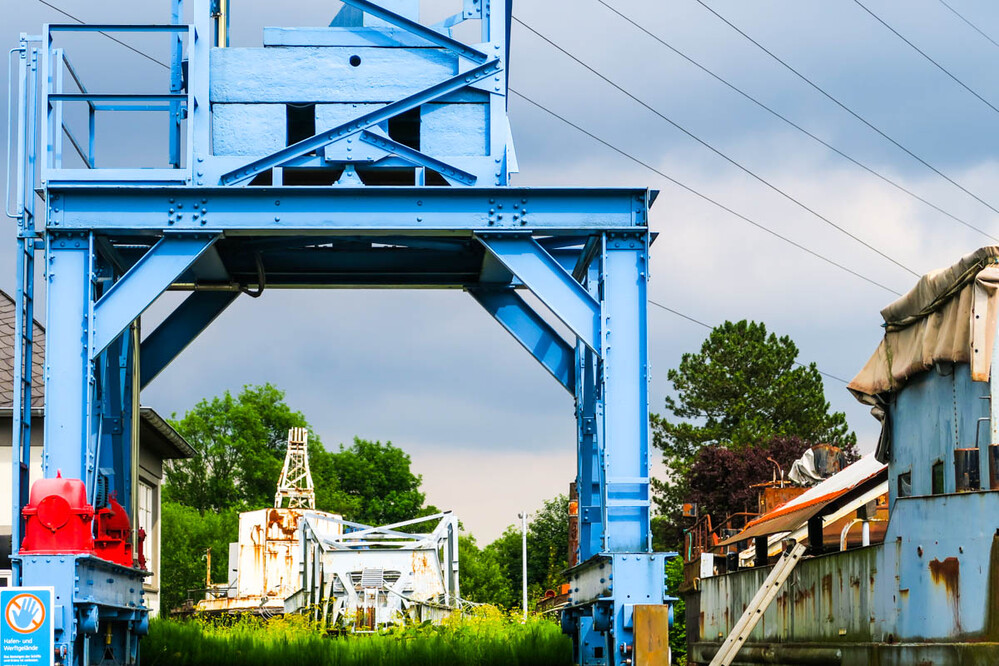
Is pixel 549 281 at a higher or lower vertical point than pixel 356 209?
lower

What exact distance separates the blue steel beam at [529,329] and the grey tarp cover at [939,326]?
405 centimetres

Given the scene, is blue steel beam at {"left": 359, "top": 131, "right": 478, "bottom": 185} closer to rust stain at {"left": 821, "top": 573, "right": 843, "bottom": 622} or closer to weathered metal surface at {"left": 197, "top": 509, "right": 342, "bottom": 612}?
rust stain at {"left": 821, "top": 573, "right": 843, "bottom": 622}

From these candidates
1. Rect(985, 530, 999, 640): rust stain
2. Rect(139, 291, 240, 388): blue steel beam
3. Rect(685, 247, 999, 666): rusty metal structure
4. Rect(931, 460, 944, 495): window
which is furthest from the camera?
Rect(139, 291, 240, 388): blue steel beam

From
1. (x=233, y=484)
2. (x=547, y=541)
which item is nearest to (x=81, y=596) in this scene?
(x=233, y=484)

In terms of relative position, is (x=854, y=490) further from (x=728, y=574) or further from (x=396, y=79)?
→ (x=396, y=79)

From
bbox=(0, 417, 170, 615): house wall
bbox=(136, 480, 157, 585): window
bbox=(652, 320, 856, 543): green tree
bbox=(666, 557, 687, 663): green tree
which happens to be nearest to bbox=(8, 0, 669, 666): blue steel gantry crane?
bbox=(0, 417, 170, 615): house wall

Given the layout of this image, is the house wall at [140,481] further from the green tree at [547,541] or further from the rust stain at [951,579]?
the green tree at [547,541]

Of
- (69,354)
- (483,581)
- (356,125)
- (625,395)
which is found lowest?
(483,581)

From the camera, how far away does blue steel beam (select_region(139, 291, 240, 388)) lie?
61.5ft

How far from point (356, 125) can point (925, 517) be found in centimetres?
772

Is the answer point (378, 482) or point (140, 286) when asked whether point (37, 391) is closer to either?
point (140, 286)

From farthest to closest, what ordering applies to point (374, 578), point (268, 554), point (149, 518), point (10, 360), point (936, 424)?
point (268, 554) → point (149, 518) → point (374, 578) → point (10, 360) → point (936, 424)

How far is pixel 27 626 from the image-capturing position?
13.1 metres

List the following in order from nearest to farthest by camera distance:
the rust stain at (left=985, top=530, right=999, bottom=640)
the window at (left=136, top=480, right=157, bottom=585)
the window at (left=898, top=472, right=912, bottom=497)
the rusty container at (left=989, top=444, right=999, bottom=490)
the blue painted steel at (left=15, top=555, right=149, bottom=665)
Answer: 1. the rust stain at (left=985, top=530, right=999, bottom=640)
2. the blue painted steel at (left=15, top=555, right=149, bottom=665)
3. the rusty container at (left=989, top=444, right=999, bottom=490)
4. the window at (left=898, top=472, right=912, bottom=497)
5. the window at (left=136, top=480, right=157, bottom=585)
